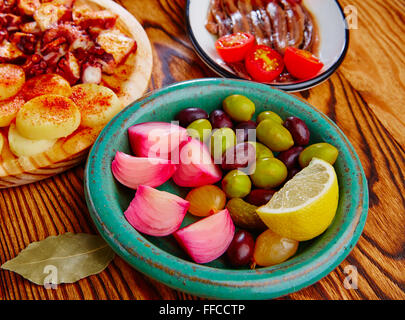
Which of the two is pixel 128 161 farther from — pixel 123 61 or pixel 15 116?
pixel 123 61

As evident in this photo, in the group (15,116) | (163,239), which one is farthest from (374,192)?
(15,116)

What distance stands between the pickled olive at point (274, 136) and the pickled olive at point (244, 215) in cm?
20

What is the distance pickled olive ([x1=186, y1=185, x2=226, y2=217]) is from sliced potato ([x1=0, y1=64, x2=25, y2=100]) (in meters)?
0.70

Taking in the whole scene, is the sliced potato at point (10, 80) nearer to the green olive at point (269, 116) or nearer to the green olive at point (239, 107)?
the green olive at point (239, 107)

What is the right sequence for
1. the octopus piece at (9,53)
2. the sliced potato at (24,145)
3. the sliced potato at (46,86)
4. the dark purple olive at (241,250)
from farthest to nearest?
1. the octopus piece at (9,53)
2. the sliced potato at (46,86)
3. the sliced potato at (24,145)
4. the dark purple olive at (241,250)

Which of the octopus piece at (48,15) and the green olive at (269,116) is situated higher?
the green olive at (269,116)

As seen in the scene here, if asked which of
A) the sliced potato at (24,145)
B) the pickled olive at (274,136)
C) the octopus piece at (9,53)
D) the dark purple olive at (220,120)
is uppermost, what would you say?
the pickled olive at (274,136)

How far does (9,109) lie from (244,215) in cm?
77

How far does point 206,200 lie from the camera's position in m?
0.94

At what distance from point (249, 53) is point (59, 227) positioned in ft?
3.11

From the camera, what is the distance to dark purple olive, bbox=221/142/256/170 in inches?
39.0

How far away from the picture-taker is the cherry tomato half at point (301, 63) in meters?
1.40

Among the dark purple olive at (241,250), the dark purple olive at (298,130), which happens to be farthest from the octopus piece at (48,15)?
the dark purple olive at (241,250)

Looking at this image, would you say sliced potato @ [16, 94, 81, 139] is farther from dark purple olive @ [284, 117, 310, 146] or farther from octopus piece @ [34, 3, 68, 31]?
dark purple olive @ [284, 117, 310, 146]
